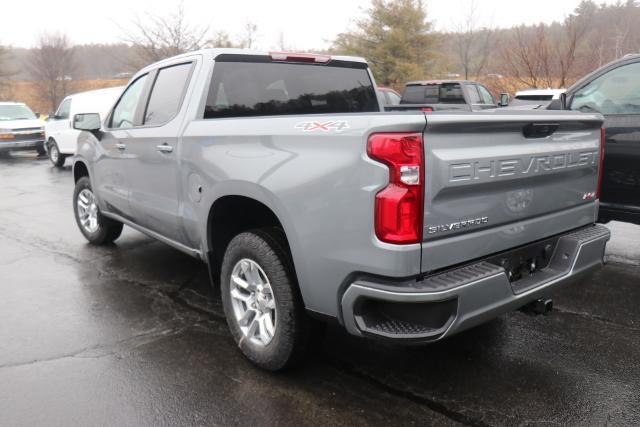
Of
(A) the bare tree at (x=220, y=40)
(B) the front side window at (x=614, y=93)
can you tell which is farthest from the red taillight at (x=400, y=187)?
(A) the bare tree at (x=220, y=40)

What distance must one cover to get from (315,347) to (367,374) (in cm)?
37

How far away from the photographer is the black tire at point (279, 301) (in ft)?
9.07

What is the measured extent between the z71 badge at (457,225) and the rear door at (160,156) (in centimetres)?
208

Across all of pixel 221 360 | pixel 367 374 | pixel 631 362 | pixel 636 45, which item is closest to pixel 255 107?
pixel 221 360

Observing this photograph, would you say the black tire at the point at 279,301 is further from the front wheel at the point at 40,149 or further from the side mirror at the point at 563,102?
the front wheel at the point at 40,149

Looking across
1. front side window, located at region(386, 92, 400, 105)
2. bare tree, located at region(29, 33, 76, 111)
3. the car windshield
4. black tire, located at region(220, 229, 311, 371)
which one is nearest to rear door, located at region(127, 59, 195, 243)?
black tire, located at region(220, 229, 311, 371)

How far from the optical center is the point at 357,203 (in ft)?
7.50

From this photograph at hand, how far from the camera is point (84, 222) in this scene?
19.9ft

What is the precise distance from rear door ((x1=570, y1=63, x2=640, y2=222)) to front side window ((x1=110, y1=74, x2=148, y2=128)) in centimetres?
416

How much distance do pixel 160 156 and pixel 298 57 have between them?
1306 mm

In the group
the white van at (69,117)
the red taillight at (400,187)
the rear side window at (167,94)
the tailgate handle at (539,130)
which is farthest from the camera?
the white van at (69,117)

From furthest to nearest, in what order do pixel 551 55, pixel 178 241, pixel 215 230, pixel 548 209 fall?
pixel 551 55, pixel 178 241, pixel 215 230, pixel 548 209

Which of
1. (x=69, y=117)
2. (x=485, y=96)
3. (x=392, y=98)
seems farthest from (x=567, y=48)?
(x=69, y=117)

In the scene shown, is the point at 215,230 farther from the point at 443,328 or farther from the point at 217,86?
the point at 443,328
